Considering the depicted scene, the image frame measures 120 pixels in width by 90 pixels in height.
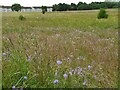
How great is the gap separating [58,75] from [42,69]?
25 cm

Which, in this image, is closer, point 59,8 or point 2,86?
point 2,86

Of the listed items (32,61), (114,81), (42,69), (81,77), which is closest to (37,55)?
(32,61)

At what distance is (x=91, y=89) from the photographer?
3766 mm

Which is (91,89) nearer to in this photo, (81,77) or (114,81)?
(81,77)

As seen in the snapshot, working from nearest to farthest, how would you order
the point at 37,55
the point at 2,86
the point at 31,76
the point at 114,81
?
the point at 2,86, the point at 31,76, the point at 114,81, the point at 37,55

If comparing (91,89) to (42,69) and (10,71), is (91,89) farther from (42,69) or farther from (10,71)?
(10,71)

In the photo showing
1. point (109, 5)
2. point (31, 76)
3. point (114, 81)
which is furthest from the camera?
point (109, 5)

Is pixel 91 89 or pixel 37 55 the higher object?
pixel 37 55

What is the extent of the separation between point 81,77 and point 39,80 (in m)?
0.59

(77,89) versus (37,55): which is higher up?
(37,55)

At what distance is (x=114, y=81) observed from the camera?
4.10 metres

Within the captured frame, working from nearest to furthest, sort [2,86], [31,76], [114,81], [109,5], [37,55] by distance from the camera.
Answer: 1. [2,86]
2. [31,76]
3. [114,81]
4. [37,55]
5. [109,5]

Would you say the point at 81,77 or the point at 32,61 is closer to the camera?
the point at 81,77

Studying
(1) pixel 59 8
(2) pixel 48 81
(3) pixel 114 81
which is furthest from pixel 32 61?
(1) pixel 59 8
